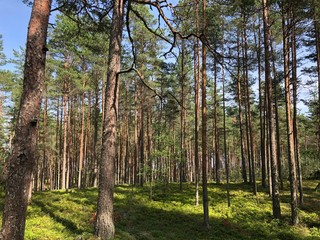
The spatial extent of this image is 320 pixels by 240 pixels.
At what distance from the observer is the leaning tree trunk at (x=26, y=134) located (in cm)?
364

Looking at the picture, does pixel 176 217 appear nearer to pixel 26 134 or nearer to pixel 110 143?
pixel 110 143

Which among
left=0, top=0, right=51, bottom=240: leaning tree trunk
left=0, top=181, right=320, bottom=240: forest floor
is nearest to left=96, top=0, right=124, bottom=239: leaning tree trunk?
left=0, top=0, right=51, bottom=240: leaning tree trunk

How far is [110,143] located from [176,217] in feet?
34.2

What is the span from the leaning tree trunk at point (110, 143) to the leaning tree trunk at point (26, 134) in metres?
2.28

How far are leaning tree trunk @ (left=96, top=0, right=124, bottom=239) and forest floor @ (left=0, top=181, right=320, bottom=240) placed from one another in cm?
349

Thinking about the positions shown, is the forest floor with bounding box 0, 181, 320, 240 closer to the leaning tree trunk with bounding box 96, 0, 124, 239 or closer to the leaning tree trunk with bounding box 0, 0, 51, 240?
the leaning tree trunk with bounding box 96, 0, 124, 239

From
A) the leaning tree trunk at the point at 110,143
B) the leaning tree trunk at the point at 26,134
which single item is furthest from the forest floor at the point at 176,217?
the leaning tree trunk at the point at 26,134

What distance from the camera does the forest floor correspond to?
36.5ft

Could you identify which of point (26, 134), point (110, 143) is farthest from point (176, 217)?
point (26, 134)

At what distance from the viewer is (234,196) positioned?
19422 mm

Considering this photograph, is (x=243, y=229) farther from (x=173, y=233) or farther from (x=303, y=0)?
(x=303, y=0)

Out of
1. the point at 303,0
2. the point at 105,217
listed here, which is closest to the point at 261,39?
the point at 303,0

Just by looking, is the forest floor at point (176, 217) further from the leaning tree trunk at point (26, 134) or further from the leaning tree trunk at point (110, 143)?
the leaning tree trunk at point (26, 134)

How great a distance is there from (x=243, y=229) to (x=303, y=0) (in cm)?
1255
